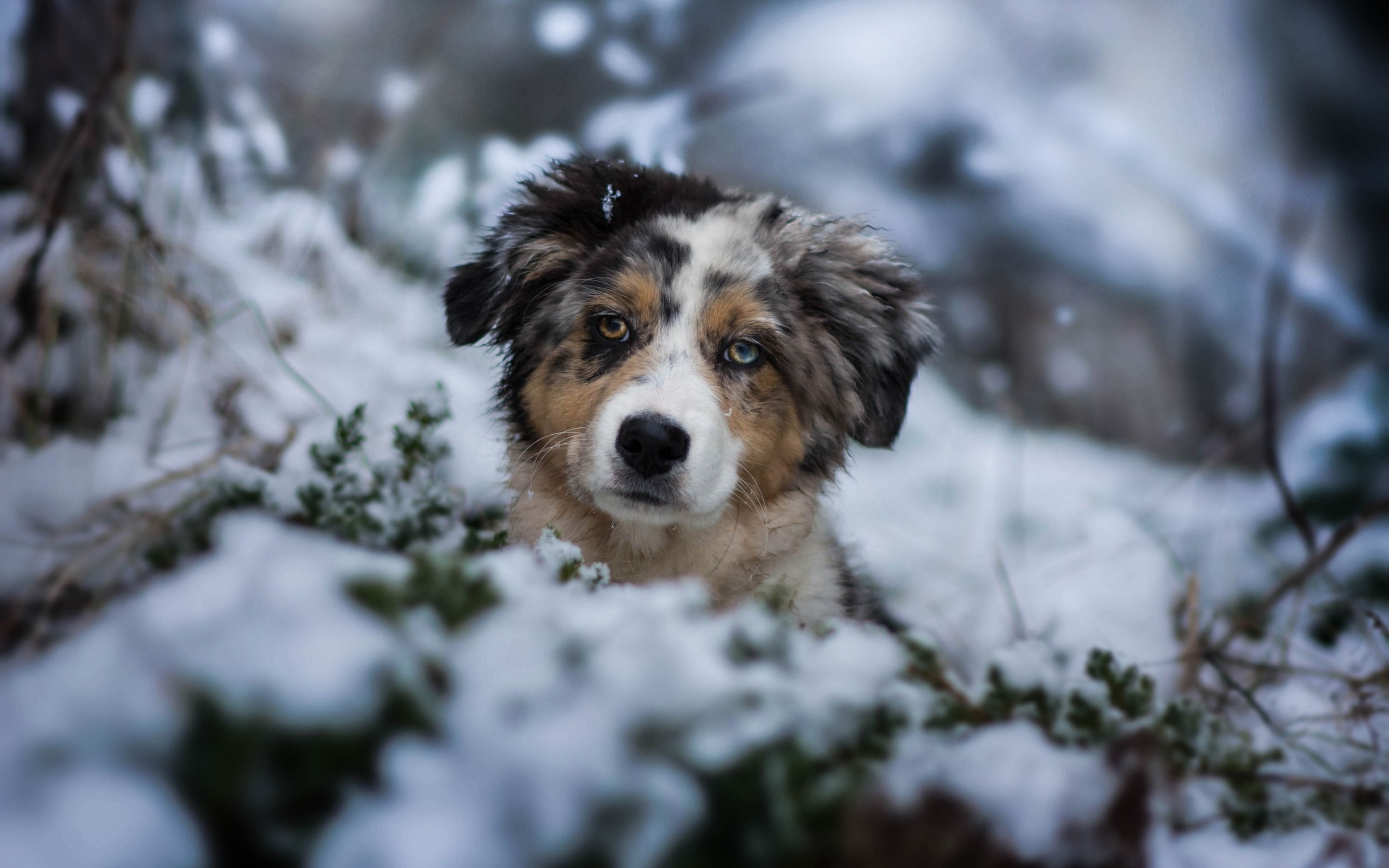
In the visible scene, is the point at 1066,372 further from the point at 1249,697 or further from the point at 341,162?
the point at 341,162

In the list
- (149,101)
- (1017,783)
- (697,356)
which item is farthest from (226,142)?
(1017,783)

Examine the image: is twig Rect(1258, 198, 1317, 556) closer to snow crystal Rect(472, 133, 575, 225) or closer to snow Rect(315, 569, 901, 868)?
→ snow Rect(315, 569, 901, 868)

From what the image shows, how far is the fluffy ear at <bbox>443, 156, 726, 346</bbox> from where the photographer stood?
8.79 ft

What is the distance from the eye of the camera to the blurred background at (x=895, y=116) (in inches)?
159

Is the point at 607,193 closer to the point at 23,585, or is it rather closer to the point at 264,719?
the point at 23,585

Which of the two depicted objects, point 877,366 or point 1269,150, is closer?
point 877,366

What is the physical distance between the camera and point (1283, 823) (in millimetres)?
1312

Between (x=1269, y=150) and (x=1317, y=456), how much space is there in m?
1.75

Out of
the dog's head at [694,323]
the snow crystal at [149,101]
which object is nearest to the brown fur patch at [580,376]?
the dog's head at [694,323]

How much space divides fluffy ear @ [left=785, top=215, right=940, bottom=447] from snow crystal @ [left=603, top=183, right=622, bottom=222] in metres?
0.59

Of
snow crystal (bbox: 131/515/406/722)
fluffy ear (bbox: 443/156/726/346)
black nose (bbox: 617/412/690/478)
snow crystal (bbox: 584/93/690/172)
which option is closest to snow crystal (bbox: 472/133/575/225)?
snow crystal (bbox: 584/93/690/172)

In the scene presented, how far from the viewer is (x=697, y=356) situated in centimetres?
245

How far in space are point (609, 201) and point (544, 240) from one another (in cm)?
25

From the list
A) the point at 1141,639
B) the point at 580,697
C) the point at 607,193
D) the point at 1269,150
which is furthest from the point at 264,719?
the point at 1269,150
